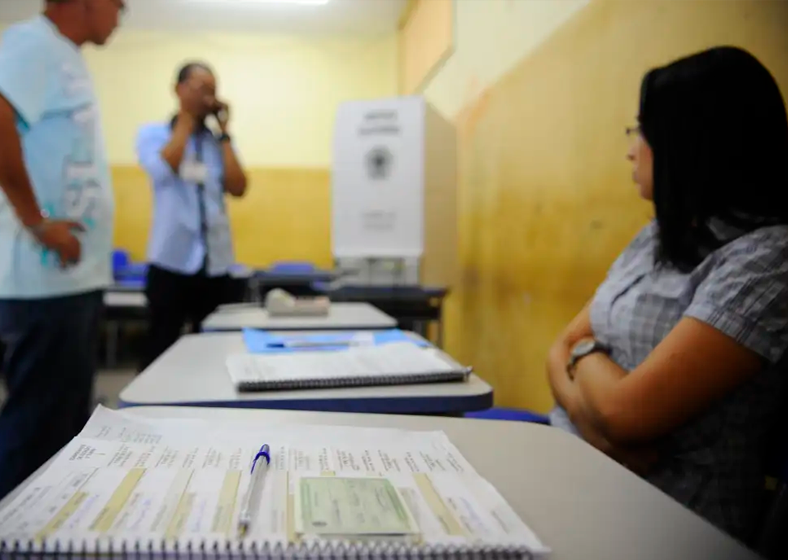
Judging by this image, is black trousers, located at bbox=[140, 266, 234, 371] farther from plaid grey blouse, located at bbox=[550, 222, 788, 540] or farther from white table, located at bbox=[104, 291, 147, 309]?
plaid grey blouse, located at bbox=[550, 222, 788, 540]

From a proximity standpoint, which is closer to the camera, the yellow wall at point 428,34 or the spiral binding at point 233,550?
the spiral binding at point 233,550

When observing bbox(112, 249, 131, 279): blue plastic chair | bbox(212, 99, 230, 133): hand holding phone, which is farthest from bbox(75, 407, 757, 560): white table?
bbox(112, 249, 131, 279): blue plastic chair

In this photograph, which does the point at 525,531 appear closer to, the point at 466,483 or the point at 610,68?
the point at 466,483

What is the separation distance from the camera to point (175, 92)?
88.4 inches

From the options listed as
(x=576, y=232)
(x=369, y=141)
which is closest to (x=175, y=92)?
(x=369, y=141)

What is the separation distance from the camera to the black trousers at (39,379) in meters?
1.35

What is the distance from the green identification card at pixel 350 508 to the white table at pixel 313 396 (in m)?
0.36

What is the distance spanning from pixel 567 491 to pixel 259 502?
266mm

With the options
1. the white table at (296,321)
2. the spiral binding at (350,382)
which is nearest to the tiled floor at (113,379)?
the white table at (296,321)

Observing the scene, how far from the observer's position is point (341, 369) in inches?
37.2

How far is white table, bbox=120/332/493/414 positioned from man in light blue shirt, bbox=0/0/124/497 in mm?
643

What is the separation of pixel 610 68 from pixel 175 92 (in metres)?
1.61

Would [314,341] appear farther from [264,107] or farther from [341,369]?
[264,107]

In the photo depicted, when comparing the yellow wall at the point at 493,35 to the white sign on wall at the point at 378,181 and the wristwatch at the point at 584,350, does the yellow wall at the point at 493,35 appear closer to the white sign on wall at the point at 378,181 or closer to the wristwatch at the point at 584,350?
the wristwatch at the point at 584,350
